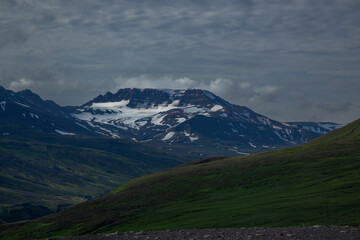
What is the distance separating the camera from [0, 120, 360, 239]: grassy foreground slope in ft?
221

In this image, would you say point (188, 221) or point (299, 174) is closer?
point (188, 221)

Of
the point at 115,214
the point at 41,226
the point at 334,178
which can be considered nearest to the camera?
the point at 334,178

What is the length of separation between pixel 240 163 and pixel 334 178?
45641mm

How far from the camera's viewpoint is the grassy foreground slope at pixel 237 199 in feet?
221

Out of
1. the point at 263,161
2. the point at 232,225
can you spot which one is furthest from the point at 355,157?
the point at 232,225

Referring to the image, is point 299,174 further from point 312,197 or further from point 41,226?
point 41,226

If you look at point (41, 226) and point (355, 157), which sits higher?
point (355, 157)

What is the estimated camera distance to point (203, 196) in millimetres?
111125

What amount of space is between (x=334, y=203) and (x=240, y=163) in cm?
7640

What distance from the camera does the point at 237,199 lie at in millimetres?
97688

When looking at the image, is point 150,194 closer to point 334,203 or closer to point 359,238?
point 334,203

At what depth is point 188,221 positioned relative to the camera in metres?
78.4

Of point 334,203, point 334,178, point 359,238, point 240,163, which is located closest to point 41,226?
point 240,163

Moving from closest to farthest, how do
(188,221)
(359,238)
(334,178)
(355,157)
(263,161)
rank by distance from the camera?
(359,238) → (188,221) → (334,178) → (355,157) → (263,161)
